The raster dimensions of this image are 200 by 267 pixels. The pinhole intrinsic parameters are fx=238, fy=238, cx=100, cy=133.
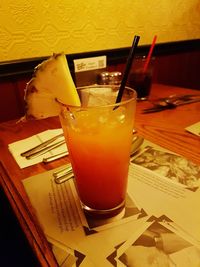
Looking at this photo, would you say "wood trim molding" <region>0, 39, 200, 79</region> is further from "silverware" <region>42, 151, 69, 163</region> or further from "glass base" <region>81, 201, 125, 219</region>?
"glass base" <region>81, 201, 125, 219</region>

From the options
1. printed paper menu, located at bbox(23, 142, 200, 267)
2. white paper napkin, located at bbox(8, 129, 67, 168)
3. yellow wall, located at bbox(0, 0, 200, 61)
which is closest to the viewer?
printed paper menu, located at bbox(23, 142, 200, 267)

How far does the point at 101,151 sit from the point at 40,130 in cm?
52

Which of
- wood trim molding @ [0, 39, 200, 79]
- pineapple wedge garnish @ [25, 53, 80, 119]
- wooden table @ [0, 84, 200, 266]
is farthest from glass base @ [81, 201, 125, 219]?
wood trim molding @ [0, 39, 200, 79]

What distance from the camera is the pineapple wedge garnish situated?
472 mm

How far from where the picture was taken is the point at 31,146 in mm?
797

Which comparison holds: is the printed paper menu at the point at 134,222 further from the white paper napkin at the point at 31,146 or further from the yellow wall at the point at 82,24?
the yellow wall at the point at 82,24

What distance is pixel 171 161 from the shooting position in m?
0.65

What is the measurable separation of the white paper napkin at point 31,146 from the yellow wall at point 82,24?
0.56m

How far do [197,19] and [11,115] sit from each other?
1.62 meters

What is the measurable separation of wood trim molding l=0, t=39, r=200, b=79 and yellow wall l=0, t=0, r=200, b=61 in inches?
1.3

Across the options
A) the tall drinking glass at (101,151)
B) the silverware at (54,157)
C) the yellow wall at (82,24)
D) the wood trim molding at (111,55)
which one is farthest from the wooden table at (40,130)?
the yellow wall at (82,24)

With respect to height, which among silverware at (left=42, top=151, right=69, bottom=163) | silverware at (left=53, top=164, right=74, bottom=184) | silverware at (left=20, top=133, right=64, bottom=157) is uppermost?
silverware at (left=20, top=133, right=64, bottom=157)

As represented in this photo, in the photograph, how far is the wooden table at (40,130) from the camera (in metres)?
0.46

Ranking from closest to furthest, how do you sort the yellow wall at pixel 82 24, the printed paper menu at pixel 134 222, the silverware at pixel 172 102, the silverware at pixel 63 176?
1. the printed paper menu at pixel 134 222
2. the silverware at pixel 63 176
3. the silverware at pixel 172 102
4. the yellow wall at pixel 82 24
